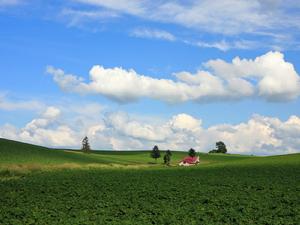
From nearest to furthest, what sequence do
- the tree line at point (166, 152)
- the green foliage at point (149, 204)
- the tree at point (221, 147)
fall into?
1. the green foliage at point (149, 204)
2. the tree line at point (166, 152)
3. the tree at point (221, 147)

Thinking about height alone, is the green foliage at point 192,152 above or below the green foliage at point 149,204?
above

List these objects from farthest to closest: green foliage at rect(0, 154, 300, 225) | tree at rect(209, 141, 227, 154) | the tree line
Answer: tree at rect(209, 141, 227, 154), the tree line, green foliage at rect(0, 154, 300, 225)

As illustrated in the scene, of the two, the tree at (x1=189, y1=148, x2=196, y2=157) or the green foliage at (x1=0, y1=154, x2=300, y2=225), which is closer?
the green foliage at (x1=0, y1=154, x2=300, y2=225)

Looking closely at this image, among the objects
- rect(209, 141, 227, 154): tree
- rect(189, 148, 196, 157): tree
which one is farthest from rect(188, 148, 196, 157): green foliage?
rect(209, 141, 227, 154): tree

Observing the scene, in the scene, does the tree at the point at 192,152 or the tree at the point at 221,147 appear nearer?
the tree at the point at 192,152

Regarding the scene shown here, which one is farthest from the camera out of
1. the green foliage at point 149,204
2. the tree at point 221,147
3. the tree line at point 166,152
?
the tree at point 221,147

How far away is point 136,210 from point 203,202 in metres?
5.44

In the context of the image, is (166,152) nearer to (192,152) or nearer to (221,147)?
(192,152)

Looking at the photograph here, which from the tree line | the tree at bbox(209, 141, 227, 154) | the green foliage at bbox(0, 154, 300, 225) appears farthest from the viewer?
the tree at bbox(209, 141, 227, 154)

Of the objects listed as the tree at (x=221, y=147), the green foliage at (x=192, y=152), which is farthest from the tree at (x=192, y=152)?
the tree at (x=221, y=147)

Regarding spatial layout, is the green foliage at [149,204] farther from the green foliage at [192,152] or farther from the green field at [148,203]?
the green foliage at [192,152]

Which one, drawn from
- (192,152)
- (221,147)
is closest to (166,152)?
(192,152)

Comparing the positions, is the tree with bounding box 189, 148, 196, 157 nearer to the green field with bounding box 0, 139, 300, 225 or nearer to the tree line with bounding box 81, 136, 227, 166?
the tree line with bounding box 81, 136, 227, 166

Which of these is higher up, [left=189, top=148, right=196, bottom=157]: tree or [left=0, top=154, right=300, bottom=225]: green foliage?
[left=189, top=148, right=196, bottom=157]: tree
